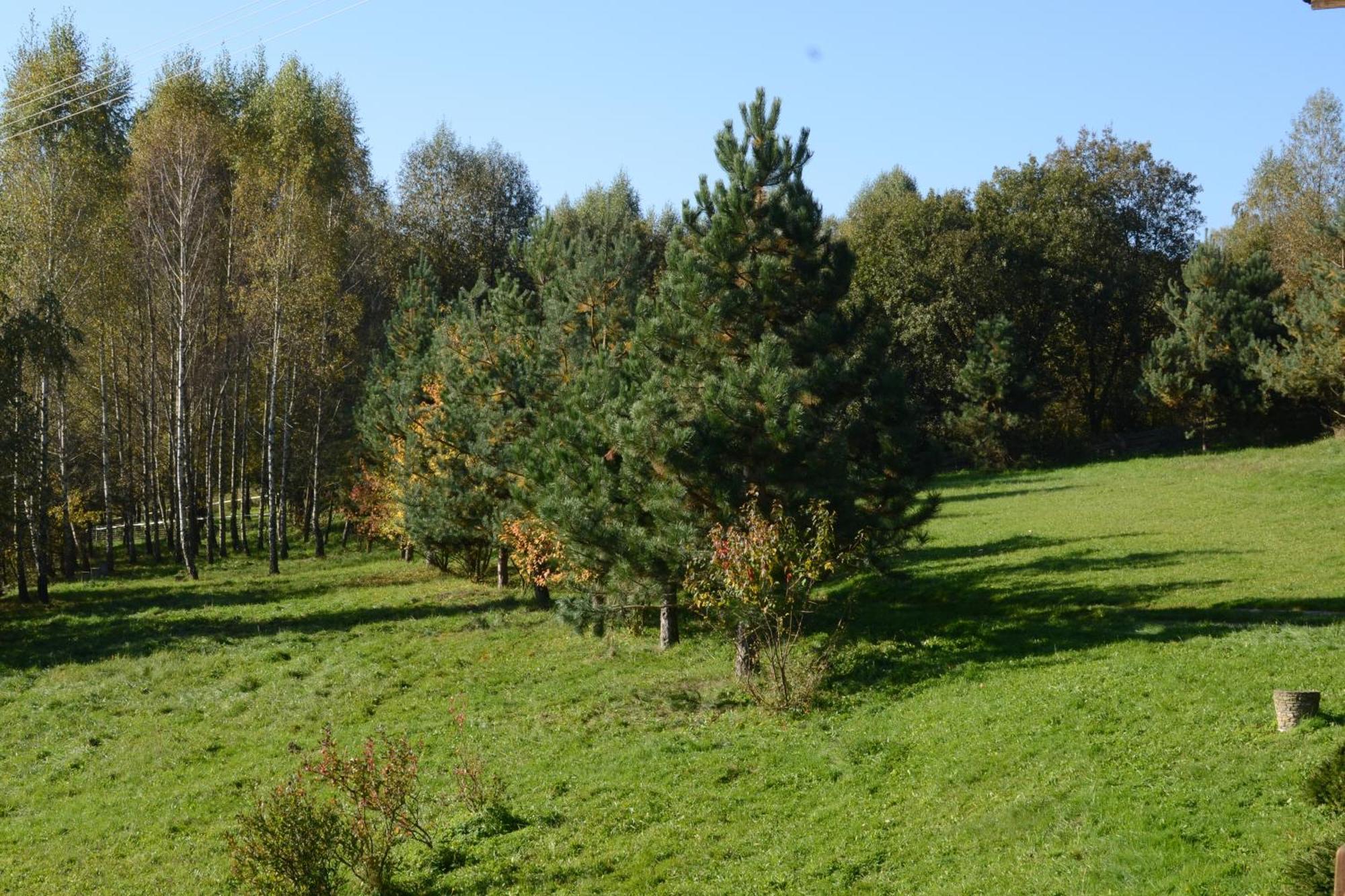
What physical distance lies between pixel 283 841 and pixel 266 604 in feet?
78.7

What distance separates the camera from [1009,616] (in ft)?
70.2

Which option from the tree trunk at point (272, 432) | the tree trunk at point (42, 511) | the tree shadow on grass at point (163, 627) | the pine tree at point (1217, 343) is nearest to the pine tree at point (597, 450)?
the tree shadow on grass at point (163, 627)

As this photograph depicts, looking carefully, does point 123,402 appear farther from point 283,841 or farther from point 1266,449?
point 1266,449

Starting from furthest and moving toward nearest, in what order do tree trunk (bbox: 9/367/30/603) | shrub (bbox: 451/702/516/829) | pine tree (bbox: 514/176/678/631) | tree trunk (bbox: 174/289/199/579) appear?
tree trunk (bbox: 174/289/199/579) < tree trunk (bbox: 9/367/30/603) < pine tree (bbox: 514/176/678/631) < shrub (bbox: 451/702/516/829)

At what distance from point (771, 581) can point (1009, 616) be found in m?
6.93

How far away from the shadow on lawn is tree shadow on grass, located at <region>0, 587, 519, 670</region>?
40.1 ft

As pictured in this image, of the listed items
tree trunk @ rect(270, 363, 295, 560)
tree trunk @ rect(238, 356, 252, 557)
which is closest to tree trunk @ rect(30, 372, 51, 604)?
tree trunk @ rect(270, 363, 295, 560)

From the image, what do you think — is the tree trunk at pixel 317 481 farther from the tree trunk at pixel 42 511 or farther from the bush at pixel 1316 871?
the bush at pixel 1316 871

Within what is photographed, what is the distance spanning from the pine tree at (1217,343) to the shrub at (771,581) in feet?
126

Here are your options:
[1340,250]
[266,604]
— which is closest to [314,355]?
[266,604]

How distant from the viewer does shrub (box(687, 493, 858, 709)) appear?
16828 mm

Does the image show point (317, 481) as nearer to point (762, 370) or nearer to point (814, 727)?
point (762, 370)

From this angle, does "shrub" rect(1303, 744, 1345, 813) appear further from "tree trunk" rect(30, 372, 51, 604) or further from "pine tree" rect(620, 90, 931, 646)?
"tree trunk" rect(30, 372, 51, 604)

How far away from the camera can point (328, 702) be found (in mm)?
21656
